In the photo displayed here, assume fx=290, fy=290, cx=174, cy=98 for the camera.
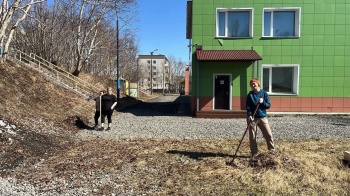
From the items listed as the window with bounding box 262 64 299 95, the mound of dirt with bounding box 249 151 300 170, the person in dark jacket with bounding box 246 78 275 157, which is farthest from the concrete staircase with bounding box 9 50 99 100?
the mound of dirt with bounding box 249 151 300 170

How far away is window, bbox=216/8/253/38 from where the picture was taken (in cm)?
1547

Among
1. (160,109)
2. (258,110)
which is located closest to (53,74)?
(160,109)

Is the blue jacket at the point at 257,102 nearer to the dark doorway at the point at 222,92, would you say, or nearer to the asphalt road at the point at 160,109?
the dark doorway at the point at 222,92

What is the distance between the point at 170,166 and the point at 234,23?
11.5 metres

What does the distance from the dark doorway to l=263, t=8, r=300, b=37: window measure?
3.22 metres

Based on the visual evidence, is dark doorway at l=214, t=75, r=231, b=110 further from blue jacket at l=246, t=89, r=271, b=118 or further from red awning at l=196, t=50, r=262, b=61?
blue jacket at l=246, t=89, r=271, b=118

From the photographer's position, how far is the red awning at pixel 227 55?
46.2 ft

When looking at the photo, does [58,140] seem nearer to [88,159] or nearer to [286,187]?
[88,159]

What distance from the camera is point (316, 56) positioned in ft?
50.3

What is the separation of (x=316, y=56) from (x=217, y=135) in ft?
29.4

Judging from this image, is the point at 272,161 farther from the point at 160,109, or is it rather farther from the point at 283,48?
the point at 160,109

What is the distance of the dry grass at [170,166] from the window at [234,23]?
28.1 feet

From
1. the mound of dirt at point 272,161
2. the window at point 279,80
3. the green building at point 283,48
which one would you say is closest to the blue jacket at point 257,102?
the mound of dirt at point 272,161

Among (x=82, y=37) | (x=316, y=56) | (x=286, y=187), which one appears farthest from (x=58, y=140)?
(x=82, y=37)
